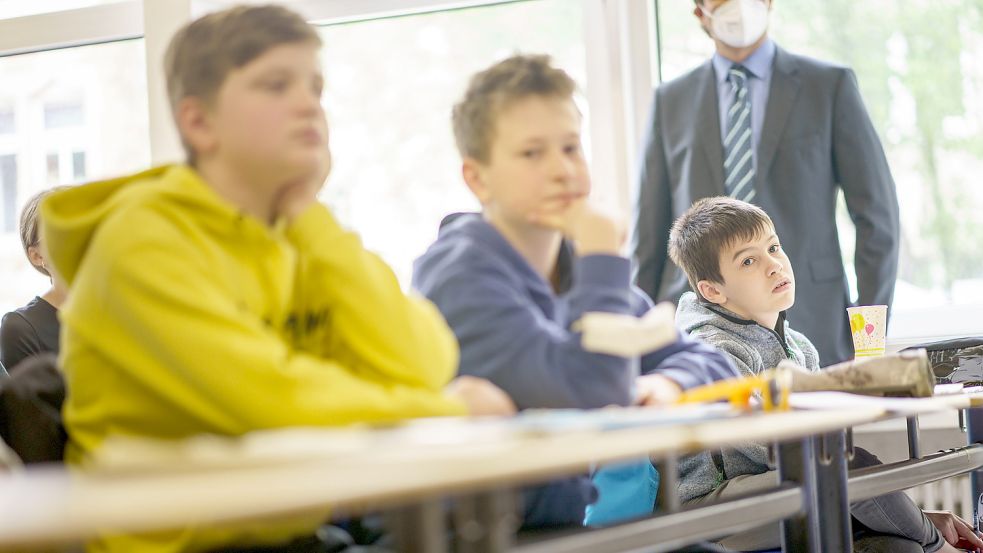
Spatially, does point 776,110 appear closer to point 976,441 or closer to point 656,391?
point 976,441

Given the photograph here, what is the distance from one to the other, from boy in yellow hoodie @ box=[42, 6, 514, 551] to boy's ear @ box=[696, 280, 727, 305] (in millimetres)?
1372

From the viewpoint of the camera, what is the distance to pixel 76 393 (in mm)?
1273

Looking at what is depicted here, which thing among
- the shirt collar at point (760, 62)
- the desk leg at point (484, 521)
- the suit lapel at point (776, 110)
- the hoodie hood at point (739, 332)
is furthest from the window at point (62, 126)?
the desk leg at point (484, 521)

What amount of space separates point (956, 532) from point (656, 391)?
164 centimetres

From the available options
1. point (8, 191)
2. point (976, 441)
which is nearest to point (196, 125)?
point (976, 441)

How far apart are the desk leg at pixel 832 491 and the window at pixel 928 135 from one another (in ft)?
7.13

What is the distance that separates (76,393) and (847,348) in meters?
2.70

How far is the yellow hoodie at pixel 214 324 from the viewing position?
113 cm

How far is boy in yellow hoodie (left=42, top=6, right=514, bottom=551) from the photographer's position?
1.14 m

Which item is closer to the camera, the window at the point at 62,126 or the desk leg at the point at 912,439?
the desk leg at the point at 912,439

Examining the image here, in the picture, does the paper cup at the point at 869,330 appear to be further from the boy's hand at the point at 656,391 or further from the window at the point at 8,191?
the window at the point at 8,191

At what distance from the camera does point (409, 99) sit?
167 inches

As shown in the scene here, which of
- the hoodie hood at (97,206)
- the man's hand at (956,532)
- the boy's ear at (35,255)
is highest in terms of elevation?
the boy's ear at (35,255)

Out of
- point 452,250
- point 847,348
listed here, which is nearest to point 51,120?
point 847,348
